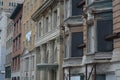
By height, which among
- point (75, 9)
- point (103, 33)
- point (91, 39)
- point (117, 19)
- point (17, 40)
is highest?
point (17, 40)

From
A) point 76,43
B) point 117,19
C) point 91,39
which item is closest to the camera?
point 117,19

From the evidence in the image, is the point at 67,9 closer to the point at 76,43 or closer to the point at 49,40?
the point at 76,43

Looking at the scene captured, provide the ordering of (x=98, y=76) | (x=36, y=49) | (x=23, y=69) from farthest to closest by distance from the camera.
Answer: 1. (x=23, y=69)
2. (x=36, y=49)
3. (x=98, y=76)

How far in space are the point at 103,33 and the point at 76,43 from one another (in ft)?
22.1

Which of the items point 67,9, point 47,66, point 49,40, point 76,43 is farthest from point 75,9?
point 49,40

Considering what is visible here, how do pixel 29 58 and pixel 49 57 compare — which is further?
pixel 29 58

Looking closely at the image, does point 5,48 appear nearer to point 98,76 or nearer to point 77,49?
point 77,49

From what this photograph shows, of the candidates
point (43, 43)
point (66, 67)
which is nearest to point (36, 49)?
point (43, 43)

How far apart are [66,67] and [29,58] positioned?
82.7ft

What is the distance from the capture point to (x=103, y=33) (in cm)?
2123

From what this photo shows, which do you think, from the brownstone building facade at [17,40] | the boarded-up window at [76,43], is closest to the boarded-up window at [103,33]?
the boarded-up window at [76,43]

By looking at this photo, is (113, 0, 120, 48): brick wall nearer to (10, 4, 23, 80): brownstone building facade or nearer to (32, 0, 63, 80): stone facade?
(32, 0, 63, 80): stone facade

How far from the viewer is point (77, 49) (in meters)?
27.7

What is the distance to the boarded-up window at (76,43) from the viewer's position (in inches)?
1073
